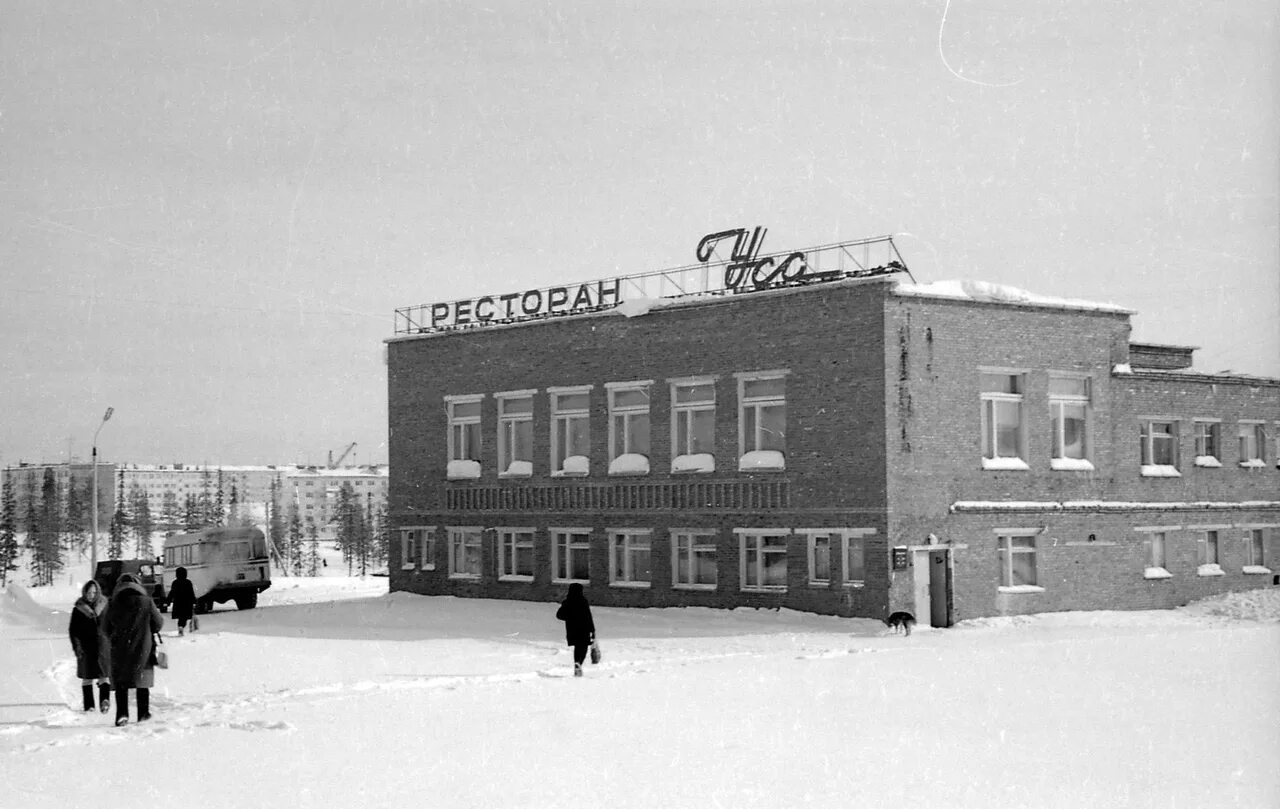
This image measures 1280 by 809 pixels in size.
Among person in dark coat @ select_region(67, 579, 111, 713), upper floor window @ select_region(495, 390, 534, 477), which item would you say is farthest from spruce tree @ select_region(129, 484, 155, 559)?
person in dark coat @ select_region(67, 579, 111, 713)

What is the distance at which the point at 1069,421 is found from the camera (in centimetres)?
3512

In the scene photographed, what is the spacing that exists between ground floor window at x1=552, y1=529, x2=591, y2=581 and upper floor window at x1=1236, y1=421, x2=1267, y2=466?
18205mm

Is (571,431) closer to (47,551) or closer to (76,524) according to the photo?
(47,551)

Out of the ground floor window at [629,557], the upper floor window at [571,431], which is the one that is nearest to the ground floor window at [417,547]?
the upper floor window at [571,431]

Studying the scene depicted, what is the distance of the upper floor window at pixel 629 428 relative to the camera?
1473 inches

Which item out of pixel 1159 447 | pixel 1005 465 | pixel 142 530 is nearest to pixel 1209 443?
pixel 1159 447

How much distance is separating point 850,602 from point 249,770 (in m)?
21.3

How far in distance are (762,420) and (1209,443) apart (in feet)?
42.6

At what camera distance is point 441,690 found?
20312mm

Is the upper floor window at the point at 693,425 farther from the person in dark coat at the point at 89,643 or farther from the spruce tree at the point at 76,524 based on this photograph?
the spruce tree at the point at 76,524

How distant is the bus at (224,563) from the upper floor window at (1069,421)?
2697 centimetres

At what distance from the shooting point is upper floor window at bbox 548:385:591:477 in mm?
38906

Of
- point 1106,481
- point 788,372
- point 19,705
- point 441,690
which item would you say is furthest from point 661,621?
point 19,705

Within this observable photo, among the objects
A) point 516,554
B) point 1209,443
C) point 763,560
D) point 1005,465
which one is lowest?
point 516,554
